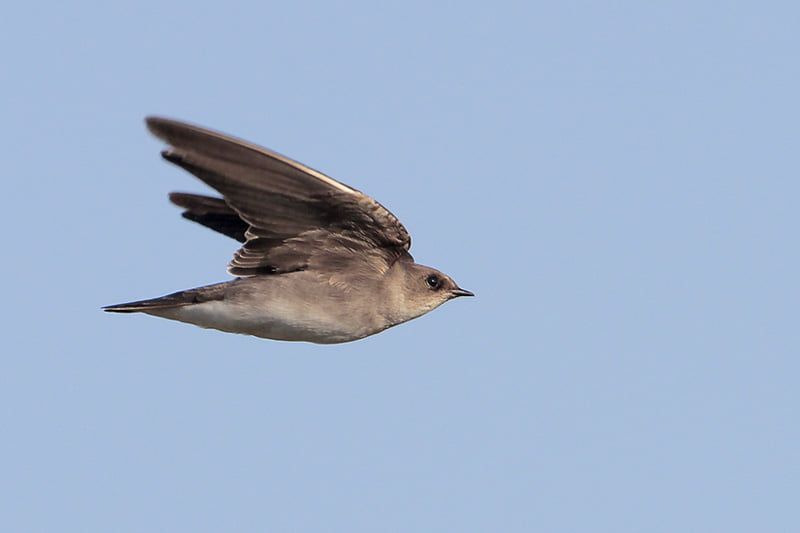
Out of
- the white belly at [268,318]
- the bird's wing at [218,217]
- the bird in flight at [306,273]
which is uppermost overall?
the bird's wing at [218,217]

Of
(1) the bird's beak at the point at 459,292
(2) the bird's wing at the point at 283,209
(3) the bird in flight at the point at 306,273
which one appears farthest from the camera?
(1) the bird's beak at the point at 459,292

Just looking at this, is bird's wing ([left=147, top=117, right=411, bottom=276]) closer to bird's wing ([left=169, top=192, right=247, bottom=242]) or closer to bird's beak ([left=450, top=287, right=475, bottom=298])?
bird's wing ([left=169, top=192, right=247, bottom=242])

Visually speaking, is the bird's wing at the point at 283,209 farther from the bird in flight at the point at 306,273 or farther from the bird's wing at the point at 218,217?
the bird's wing at the point at 218,217

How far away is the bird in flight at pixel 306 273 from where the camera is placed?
11.6 metres

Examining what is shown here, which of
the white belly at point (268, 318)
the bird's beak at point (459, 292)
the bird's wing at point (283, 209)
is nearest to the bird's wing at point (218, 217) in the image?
the bird's wing at point (283, 209)

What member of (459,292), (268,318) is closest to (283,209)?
(268,318)

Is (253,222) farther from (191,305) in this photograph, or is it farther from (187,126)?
(187,126)

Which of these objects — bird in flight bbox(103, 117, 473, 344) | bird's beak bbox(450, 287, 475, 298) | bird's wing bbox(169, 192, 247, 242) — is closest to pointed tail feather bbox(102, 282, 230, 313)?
bird in flight bbox(103, 117, 473, 344)

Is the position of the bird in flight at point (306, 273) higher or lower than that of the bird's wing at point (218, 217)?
lower

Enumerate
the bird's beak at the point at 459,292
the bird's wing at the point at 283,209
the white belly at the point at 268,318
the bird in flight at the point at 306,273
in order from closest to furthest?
the bird's wing at the point at 283,209
the bird in flight at the point at 306,273
the white belly at the point at 268,318
the bird's beak at the point at 459,292

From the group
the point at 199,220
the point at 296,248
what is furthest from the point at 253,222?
the point at 199,220

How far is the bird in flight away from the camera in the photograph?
11.6m

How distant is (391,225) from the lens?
11.8m

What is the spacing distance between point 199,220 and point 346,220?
1.95 meters
